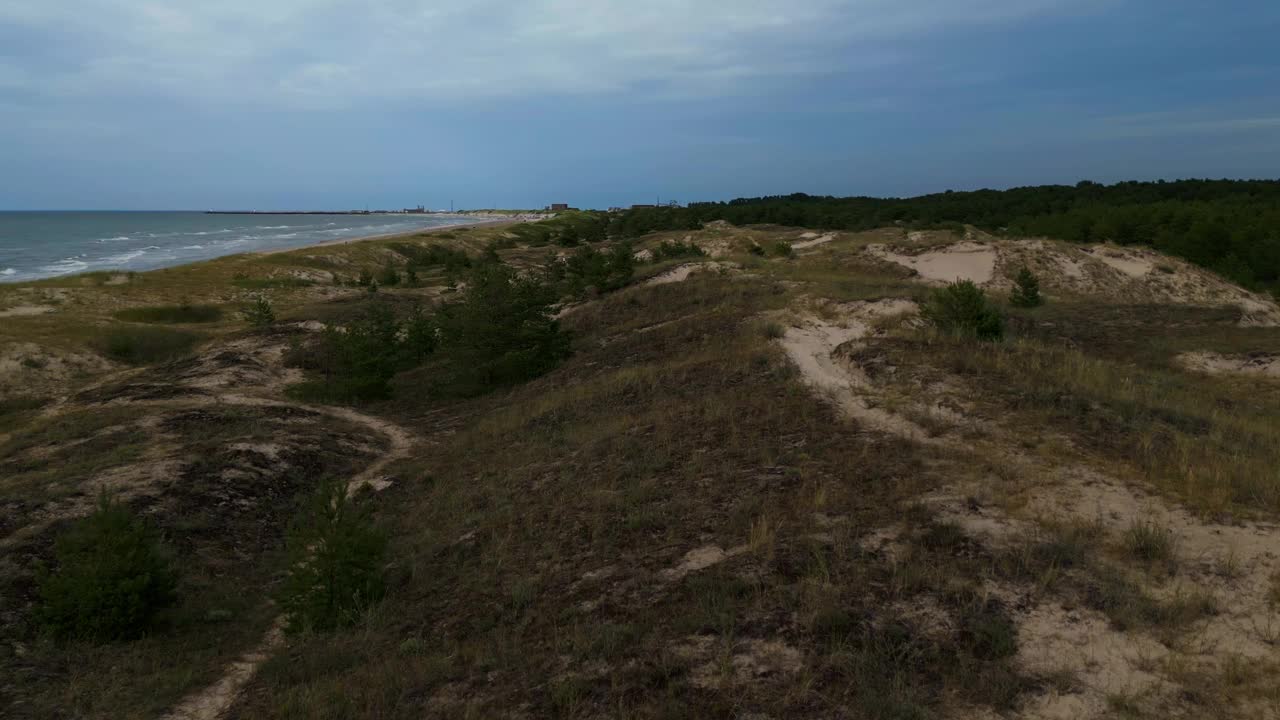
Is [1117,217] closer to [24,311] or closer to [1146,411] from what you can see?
[1146,411]

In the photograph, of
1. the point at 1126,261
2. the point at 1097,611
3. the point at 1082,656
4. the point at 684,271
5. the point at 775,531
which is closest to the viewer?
the point at 1082,656

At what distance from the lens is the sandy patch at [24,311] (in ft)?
123

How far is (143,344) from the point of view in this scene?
3194 centimetres

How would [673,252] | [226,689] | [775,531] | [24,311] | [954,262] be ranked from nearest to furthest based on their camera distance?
[226,689]
[775,531]
[24,311]
[954,262]
[673,252]

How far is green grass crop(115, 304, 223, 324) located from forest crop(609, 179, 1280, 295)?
4652cm

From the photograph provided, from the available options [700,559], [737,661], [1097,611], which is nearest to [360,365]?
[700,559]

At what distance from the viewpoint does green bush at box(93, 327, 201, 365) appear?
3092cm

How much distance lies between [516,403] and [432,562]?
10.2m

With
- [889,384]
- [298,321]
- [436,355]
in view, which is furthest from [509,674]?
[298,321]

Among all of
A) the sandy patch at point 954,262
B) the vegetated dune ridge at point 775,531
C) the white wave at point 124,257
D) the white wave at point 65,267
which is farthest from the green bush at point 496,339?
the white wave at point 124,257

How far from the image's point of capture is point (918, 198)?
116250 mm

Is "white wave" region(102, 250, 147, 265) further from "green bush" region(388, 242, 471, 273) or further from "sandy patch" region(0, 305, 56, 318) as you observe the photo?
"sandy patch" region(0, 305, 56, 318)

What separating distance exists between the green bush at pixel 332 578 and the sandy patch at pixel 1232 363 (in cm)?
2157

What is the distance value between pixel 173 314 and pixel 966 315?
146ft
